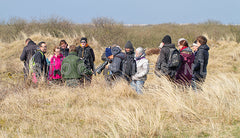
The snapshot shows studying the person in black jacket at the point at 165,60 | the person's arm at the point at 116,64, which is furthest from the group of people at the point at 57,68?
the person in black jacket at the point at 165,60

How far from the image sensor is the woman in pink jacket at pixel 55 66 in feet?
25.7

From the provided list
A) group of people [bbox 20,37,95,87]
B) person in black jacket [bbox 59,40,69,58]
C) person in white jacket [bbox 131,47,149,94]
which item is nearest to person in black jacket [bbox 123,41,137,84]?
person in white jacket [bbox 131,47,149,94]

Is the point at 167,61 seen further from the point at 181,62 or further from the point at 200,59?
the point at 200,59

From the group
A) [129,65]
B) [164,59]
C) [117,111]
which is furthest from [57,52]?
[117,111]

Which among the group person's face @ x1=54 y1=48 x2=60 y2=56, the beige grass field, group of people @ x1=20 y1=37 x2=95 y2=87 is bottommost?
the beige grass field

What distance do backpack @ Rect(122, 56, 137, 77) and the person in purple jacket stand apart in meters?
0.99

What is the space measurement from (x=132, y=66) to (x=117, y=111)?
2.11 metres

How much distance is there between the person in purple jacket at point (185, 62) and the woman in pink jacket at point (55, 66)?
3.12m

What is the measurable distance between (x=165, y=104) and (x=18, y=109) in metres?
2.85

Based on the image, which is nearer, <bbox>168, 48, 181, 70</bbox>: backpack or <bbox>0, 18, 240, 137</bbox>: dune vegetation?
<bbox>0, 18, 240, 137</bbox>: dune vegetation

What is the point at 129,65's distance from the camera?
22.3ft

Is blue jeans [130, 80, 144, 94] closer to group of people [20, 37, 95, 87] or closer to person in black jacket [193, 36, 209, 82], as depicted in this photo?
group of people [20, 37, 95, 87]

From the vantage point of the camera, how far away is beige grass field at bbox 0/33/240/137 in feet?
14.7

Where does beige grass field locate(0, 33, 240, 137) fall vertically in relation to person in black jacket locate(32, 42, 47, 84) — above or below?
below
